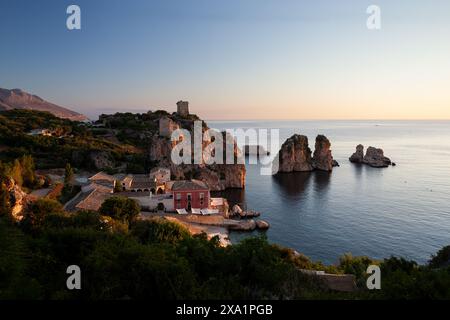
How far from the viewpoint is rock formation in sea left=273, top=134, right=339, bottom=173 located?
7331 cm

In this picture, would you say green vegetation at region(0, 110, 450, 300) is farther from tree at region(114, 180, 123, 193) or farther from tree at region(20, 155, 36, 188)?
tree at region(114, 180, 123, 193)

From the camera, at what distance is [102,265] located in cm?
876

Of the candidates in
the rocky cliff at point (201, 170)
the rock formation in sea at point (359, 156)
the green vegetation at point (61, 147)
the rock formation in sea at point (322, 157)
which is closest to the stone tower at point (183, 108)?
the green vegetation at point (61, 147)

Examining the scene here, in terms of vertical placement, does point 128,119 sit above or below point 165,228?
above

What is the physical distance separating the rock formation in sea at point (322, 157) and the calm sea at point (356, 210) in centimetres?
316

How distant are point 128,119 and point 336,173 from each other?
49396mm

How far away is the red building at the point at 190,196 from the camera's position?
37566mm

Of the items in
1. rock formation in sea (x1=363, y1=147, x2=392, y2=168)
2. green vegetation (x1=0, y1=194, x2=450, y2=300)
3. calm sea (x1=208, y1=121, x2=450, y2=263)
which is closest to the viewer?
green vegetation (x1=0, y1=194, x2=450, y2=300)

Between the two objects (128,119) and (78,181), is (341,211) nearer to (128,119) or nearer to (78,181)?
(78,181)

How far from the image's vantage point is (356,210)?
42.0 metres

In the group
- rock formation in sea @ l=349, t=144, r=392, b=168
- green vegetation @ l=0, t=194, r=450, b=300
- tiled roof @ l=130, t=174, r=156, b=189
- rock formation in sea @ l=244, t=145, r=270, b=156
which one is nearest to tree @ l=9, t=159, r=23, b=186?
tiled roof @ l=130, t=174, r=156, b=189

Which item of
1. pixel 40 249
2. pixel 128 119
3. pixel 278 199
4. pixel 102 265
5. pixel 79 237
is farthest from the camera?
pixel 128 119
